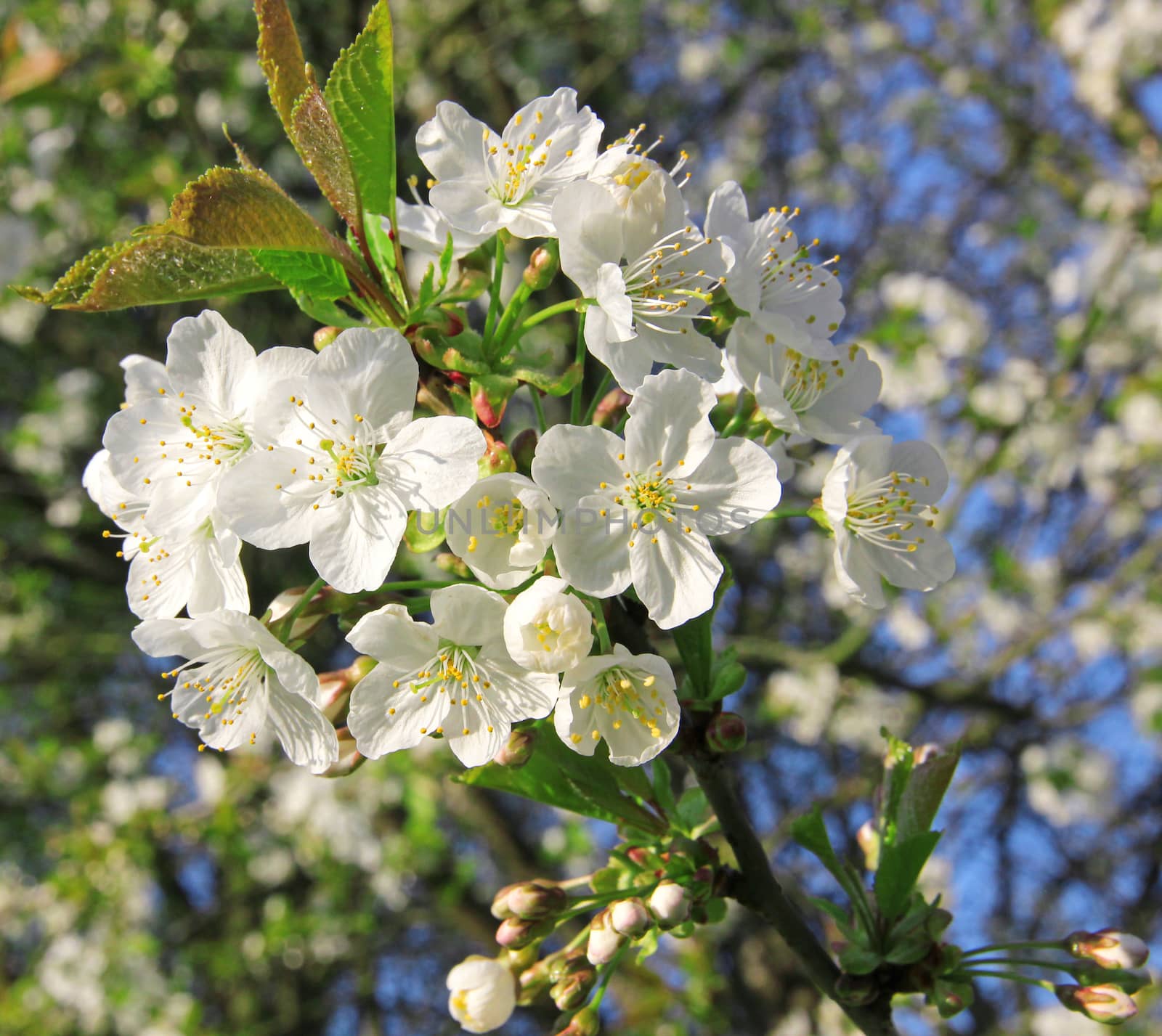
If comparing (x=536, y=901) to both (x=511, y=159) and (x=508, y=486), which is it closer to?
(x=508, y=486)

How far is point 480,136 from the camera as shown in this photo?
1252 millimetres

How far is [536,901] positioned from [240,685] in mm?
456

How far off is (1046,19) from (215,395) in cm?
619

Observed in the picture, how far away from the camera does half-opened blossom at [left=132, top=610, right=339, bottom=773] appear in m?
1.04

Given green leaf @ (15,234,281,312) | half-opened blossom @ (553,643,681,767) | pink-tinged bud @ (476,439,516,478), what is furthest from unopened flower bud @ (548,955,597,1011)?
green leaf @ (15,234,281,312)

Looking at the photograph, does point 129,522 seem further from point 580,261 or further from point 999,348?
point 999,348

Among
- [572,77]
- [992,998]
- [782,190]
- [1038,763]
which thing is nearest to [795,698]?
[1038,763]

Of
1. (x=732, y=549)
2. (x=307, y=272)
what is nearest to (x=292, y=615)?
(x=307, y=272)

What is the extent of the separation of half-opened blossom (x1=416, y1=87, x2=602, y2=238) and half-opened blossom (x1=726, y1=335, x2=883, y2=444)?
29 centimetres

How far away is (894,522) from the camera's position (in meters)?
1.26

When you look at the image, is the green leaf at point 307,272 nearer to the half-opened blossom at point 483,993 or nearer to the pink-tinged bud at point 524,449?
the pink-tinged bud at point 524,449

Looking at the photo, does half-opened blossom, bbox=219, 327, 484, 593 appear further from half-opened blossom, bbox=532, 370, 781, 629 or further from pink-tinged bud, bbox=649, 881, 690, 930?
pink-tinged bud, bbox=649, 881, 690, 930

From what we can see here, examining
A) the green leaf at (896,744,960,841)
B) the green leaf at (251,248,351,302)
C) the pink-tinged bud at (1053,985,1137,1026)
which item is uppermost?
the green leaf at (251,248,351,302)

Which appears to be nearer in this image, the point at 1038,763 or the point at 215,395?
the point at 215,395
